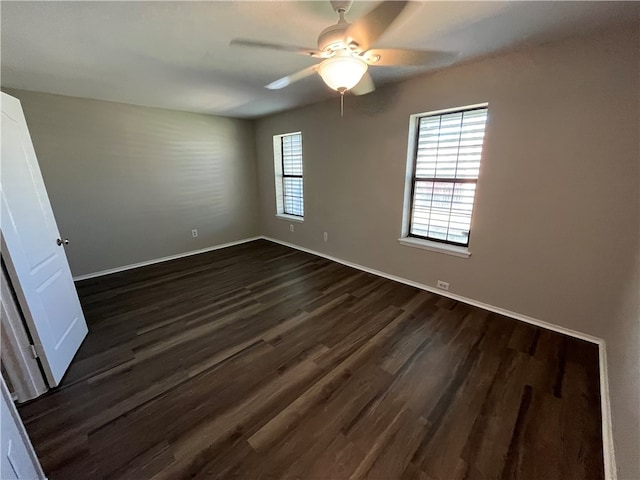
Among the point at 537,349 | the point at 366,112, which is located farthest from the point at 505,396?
the point at 366,112

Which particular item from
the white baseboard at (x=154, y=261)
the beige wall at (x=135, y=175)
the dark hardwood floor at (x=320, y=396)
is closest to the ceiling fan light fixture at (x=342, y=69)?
the dark hardwood floor at (x=320, y=396)

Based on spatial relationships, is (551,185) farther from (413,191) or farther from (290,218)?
(290,218)

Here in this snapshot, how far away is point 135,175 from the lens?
375 cm

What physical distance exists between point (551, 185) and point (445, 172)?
0.91m

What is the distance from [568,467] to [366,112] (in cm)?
334

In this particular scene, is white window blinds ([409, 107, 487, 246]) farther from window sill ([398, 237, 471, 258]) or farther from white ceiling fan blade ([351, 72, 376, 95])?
white ceiling fan blade ([351, 72, 376, 95])

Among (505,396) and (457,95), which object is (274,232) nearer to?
(457,95)

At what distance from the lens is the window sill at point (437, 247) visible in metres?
2.74

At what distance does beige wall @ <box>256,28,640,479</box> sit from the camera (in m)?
1.77

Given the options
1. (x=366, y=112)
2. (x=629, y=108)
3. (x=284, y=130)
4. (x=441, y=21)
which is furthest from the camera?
(x=284, y=130)

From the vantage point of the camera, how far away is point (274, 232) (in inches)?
203

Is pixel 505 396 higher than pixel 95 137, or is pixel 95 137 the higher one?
pixel 95 137

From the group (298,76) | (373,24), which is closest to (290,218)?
(298,76)

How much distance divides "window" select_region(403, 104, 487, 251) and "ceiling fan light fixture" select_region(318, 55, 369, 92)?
1551 mm
